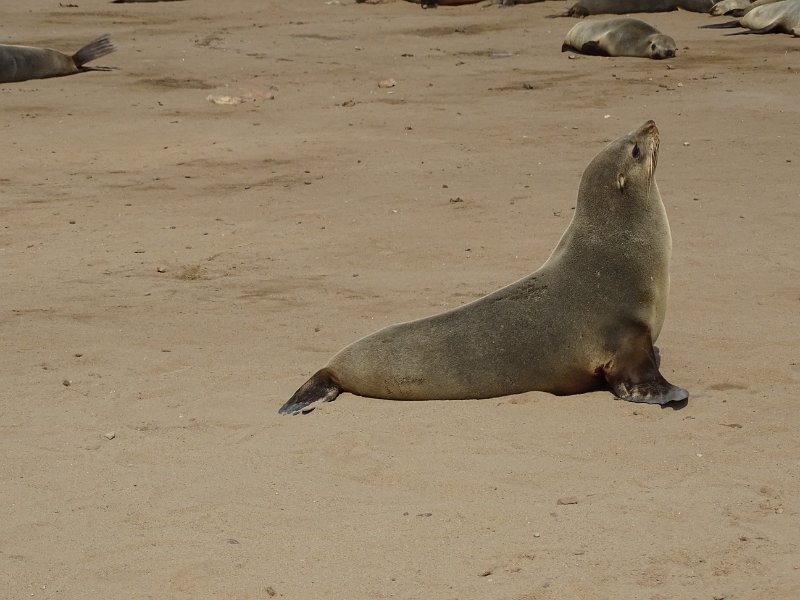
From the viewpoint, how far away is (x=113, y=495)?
4.24 m

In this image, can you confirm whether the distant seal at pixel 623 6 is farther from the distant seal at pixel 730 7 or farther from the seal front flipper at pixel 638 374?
the seal front flipper at pixel 638 374

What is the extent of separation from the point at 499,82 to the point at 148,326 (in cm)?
699

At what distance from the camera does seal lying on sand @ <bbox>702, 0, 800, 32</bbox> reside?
47.0 feet

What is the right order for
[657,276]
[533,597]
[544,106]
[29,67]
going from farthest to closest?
[29,67], [544,106], [657,276], [533,597]

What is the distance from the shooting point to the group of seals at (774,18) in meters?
14.3

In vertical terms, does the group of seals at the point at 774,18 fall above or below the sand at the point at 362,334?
above

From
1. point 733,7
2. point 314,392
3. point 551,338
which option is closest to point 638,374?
point 551,338

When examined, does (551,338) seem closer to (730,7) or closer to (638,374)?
(638,374)

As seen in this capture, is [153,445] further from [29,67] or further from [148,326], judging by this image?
[29,67]

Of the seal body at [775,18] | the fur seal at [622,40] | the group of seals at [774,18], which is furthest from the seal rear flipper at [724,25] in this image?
the fur seal at [622,40]

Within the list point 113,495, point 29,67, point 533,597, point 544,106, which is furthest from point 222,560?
point 29,67

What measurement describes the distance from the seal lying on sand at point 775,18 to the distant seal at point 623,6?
182cm

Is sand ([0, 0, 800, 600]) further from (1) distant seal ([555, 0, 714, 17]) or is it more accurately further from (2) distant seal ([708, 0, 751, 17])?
(1) distant seal ([555, 0, 714, 17])

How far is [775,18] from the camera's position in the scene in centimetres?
1448
